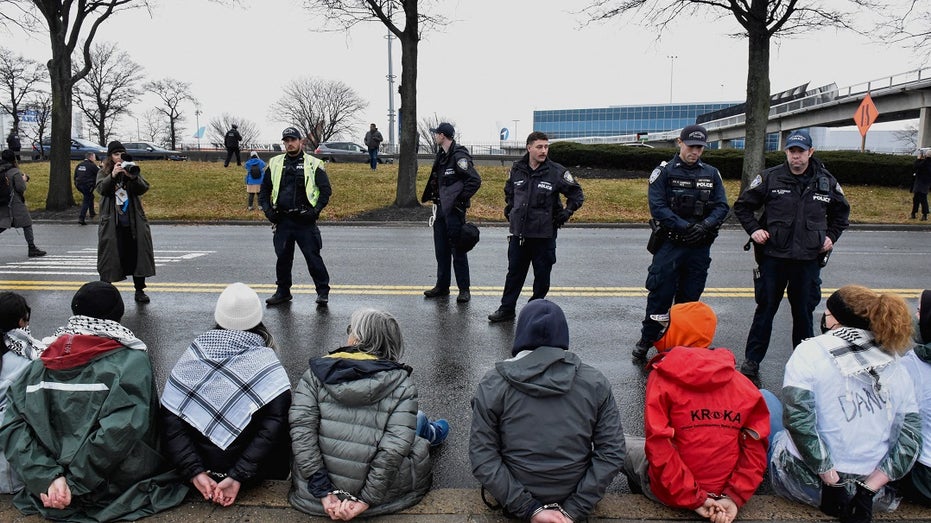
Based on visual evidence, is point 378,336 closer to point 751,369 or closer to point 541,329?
A: point 541,329

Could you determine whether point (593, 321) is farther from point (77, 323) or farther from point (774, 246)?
point (77, 323)

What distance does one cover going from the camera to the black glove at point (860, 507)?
312cm

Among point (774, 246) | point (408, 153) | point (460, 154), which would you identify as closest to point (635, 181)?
point (408, 153)

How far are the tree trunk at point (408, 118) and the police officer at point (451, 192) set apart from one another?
11218 millimetres

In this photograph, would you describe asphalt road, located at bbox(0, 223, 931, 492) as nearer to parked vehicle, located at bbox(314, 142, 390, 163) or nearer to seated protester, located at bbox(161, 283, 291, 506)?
seated protester, located at bbox(161, 283, 291, 506)

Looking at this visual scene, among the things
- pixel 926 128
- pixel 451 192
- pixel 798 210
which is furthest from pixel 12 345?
pixel 926 128

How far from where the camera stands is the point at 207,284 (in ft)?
29.7

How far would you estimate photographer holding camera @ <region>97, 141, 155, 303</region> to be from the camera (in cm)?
748

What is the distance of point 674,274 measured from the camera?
5.79 meters

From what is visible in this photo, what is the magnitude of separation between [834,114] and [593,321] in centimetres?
4836

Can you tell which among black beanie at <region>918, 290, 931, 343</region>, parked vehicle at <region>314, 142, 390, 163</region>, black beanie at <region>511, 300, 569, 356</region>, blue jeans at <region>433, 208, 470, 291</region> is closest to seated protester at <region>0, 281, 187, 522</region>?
black beanie at <region>511, 300, 569, 356</region>

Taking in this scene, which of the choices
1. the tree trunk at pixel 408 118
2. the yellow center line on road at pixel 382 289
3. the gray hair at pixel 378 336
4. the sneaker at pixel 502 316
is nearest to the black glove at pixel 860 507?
the gray hair at pixel 378 336

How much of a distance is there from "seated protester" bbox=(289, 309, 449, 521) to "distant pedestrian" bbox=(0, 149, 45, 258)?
10.4 m

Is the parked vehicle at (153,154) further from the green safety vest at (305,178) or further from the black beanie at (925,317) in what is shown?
the black beanie at (925,317)
